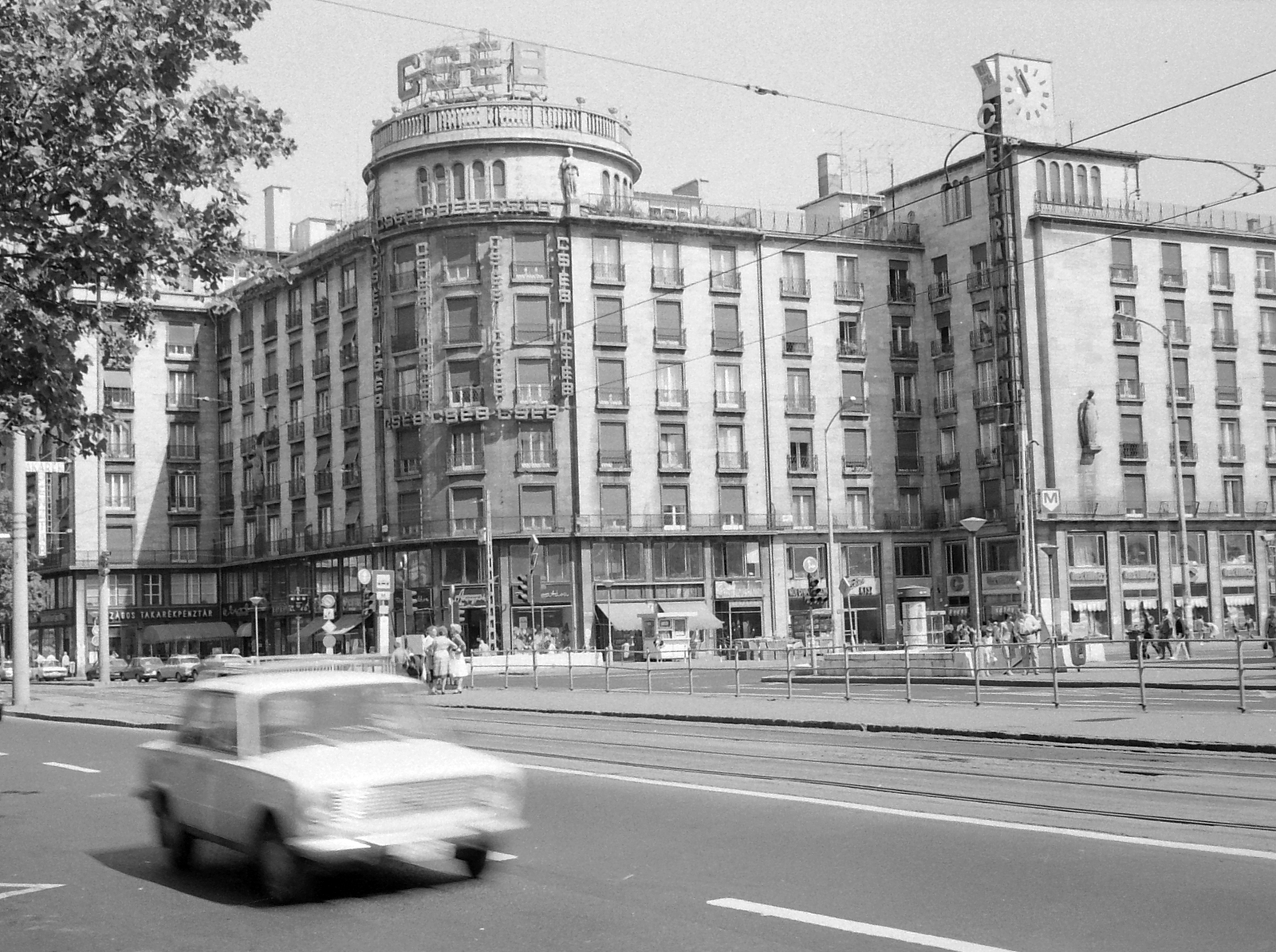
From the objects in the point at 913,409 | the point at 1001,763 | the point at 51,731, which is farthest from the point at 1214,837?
the point at 913,409

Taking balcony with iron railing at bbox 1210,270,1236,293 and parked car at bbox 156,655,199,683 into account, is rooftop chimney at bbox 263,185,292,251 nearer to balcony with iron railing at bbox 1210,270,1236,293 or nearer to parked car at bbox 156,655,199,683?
parked car at bbox 156,655,199,683

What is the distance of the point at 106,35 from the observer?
12180 millimetres

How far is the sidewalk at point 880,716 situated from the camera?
58.1 ft

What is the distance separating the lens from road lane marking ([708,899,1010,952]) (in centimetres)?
718

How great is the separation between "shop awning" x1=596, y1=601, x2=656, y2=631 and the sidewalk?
28243 mm

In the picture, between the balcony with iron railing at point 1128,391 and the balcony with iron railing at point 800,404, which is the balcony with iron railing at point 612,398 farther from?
the balcony with iron railing at point 1128,391

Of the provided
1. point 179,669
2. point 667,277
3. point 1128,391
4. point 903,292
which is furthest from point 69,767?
point 903,292

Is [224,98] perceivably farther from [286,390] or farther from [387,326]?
[286,390]

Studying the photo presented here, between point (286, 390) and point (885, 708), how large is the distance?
56302 mm

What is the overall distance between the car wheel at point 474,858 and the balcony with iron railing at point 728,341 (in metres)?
59.6

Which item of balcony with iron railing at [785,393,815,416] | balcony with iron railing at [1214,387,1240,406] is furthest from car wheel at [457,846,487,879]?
balcony with iron railing at [1214,387,1240,406]

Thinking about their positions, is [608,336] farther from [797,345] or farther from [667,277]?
[797,345]

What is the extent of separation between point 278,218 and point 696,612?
35.3 meters

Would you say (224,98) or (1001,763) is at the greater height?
(224,98)
